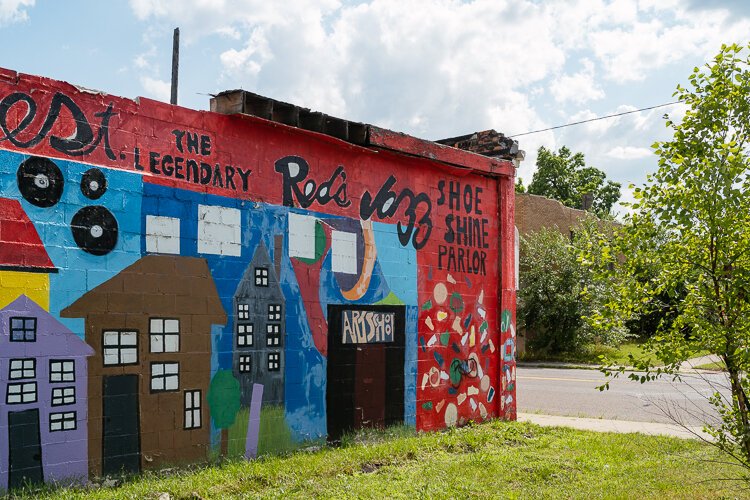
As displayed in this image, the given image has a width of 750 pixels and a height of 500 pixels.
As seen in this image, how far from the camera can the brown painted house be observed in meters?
6.65

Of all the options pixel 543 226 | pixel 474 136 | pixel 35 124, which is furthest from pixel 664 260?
pixel 543 226

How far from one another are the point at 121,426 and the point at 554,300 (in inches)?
836

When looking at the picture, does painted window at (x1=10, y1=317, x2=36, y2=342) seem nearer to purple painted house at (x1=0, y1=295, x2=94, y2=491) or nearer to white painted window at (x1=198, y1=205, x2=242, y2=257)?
purple painted house at (x1=0, y1=295, x2=94, y2=491)

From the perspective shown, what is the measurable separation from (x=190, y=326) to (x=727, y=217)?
16.7 ft

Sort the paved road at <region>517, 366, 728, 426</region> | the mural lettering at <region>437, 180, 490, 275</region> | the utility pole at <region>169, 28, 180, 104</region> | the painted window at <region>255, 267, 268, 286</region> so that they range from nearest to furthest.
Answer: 1. the painted window at <region>255, 267, 268, 286</region>
2. the mural lettering at <region>437, 180, 490, 275</region>
3. the paved road at <region>517, 366, 728, 426</region>
4. the utility pole at <region>169, 28, 180, 104</region>

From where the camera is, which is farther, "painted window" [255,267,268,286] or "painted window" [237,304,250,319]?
"painted window" [255,267,268,286]

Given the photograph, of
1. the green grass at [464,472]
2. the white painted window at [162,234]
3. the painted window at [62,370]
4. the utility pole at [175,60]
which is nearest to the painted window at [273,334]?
the green grass at [464,472]

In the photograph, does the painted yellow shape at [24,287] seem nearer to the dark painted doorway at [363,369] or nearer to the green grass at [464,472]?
the green grass at [464,472]

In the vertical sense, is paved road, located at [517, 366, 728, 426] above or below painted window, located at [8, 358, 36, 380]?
below

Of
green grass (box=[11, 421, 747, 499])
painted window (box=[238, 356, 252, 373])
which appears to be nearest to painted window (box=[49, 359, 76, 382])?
green grass (box=[11, 421, 747, 499])

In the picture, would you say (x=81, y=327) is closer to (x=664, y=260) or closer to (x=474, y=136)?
(x=664, y=260)

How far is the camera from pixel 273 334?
8180 millimetres

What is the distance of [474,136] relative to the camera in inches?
487

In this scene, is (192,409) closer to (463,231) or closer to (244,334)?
(244,334)
